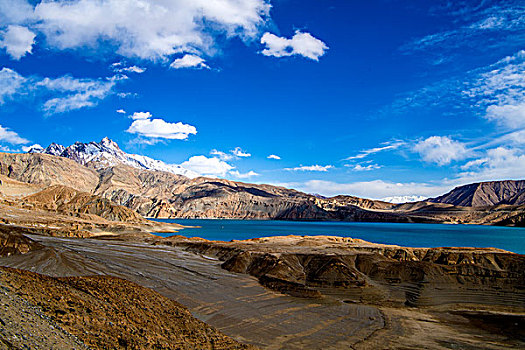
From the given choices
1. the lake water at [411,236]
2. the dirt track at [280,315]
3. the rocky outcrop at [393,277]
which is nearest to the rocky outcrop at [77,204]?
the lake water at [411,236]

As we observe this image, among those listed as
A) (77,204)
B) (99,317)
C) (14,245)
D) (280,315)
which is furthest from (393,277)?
(77,204)

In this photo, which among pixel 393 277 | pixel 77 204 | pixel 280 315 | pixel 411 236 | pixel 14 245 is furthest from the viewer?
pixel 77 204

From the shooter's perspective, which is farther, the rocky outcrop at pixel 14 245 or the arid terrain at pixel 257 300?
the rocky outcrop at pixel 14 245

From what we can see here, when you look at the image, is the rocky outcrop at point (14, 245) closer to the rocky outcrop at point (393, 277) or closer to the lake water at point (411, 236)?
the rocky outcrop at point (393, 277)

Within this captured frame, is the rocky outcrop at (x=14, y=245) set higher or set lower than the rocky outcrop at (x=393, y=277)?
lower

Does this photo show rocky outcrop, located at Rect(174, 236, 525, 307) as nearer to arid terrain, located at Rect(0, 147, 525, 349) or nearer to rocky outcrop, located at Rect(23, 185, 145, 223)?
arid terrain, located at Rect(0, 147, 525, 349)

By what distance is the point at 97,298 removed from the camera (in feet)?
50.6

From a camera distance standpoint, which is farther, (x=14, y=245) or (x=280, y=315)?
(x=14, y=245)

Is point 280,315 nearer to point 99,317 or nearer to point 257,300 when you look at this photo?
point 257,300

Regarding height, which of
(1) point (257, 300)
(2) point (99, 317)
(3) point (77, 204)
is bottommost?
(1) point (257, 300)

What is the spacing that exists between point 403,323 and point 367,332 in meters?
4.08

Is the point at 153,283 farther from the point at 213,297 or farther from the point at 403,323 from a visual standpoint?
the point at 403,323

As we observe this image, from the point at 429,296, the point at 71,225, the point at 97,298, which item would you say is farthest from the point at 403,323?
the point at 71,225

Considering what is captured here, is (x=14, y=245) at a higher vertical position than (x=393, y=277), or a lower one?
lower
